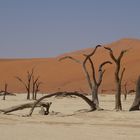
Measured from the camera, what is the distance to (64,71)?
9725cm

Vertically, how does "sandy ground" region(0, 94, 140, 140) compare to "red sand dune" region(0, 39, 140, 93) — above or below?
below

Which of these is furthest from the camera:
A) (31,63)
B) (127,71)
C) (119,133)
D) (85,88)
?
(31,63)

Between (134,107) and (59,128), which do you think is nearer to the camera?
(59,128)

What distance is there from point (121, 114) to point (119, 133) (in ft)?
14.5

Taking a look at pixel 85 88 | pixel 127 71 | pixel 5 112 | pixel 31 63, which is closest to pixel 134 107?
pixel 5 112

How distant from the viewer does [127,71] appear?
83.8 m

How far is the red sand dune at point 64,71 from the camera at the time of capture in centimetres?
7972

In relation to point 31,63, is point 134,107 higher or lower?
lower

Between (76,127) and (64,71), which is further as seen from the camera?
(64,71)

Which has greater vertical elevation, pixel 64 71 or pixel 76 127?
pixel 64 71

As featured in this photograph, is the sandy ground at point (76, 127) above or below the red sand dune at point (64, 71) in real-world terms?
below

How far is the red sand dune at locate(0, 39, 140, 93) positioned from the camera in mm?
79725

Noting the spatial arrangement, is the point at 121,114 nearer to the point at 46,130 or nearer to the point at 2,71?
the point at 46,130

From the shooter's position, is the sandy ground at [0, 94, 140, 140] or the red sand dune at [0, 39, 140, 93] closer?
the sandy ground at [0, 94, 140, 140]
